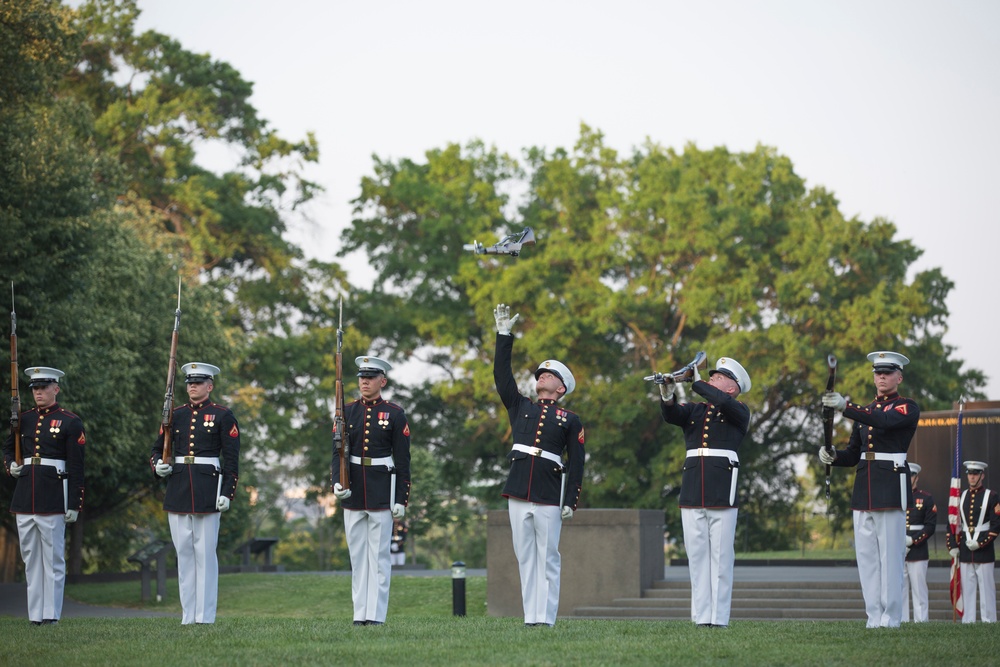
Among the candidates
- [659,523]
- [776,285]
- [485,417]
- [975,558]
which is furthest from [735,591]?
[485,417]

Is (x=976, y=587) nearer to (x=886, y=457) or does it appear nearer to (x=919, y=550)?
(x=919, y=550)

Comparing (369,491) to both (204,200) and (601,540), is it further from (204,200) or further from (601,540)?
(204,200)

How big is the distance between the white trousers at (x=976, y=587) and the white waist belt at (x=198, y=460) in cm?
903

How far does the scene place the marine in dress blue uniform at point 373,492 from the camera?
39.7 feet

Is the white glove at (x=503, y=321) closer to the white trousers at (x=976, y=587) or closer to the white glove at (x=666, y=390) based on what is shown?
the white glove at (x=666, y=390)

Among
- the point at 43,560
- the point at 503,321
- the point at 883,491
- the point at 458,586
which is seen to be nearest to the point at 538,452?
the point at 503,321

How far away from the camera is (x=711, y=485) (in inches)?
444

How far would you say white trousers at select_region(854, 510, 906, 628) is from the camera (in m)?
11.2

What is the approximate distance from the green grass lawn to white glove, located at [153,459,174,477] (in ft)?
4.49

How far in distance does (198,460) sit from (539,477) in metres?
3.16

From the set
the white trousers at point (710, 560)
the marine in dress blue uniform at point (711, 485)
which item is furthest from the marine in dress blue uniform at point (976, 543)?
the white trousers at point (710, 560)

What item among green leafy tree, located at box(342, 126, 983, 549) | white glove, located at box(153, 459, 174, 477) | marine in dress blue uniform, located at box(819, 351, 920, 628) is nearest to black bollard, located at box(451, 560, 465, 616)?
white glove, located at box(153, 459, 174, 477)

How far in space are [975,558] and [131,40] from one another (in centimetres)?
3114

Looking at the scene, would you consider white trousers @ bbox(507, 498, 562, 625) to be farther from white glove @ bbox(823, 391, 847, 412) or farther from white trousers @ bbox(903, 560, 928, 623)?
white trousers @ bbox(903, 560, 928, 623)
